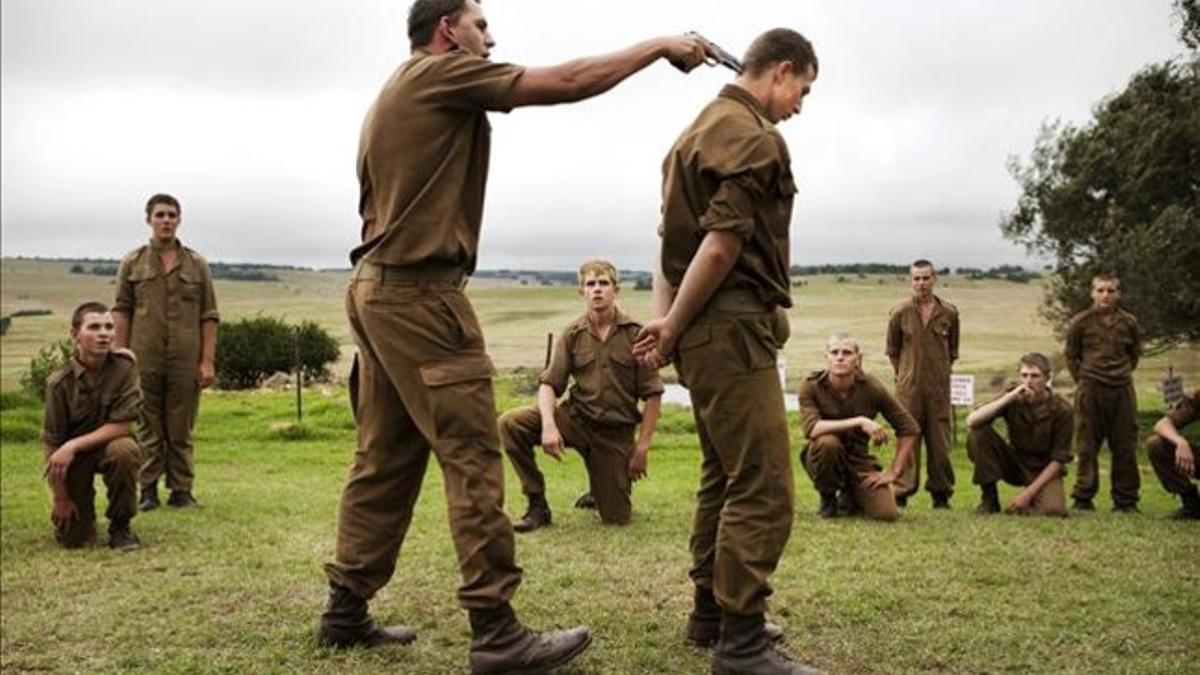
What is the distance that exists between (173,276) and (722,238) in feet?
22.8

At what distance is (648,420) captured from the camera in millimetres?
8727

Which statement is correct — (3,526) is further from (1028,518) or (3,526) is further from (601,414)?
(1028,518)

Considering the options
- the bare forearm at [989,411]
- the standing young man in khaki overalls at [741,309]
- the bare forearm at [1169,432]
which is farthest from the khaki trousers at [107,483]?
the bare forearm at [1169,432]

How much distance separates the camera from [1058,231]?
13711 mm

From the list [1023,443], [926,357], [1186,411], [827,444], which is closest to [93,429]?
[827,444]

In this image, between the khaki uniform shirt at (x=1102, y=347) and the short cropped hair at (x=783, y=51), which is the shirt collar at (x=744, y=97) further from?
the khaki uniform shirt at (x=1102, y=347)

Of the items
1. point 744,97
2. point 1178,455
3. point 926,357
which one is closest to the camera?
point 744,97

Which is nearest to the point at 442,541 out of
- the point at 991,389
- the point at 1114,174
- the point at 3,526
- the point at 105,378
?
the point at 105,378

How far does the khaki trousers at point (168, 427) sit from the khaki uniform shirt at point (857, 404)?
518 cm

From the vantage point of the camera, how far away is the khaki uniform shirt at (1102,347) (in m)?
10.0

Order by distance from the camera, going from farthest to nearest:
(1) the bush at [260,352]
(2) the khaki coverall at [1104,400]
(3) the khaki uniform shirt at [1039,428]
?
(1) the bush at [260,352] → (2) the khaki coverall at [1104,400] → (3) the khaki uniform shirt at [1039,428]

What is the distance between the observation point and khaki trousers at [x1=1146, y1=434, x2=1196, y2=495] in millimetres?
8586

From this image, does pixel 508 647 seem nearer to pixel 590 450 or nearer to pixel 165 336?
pixel 590 450

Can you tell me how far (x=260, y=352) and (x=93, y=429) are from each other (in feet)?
69.3
